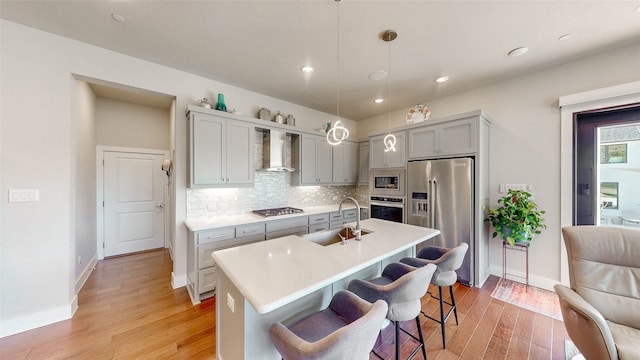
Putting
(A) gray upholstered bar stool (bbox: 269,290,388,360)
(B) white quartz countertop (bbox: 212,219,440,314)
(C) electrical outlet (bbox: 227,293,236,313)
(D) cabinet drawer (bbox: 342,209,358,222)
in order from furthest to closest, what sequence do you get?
(D) cabinet drawer (bbox: 342,209,358,222)
(C) electrical outlet (bbox: 227,293,236,313)
(B) white quartz countertop (bbox: 212,219,440,314)
(A) gray upholstered bar stool (bbox: 269,290,388,360)

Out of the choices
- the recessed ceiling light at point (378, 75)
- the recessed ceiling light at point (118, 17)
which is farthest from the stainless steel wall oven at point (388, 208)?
the recessed ceiling light at point (118, 17)

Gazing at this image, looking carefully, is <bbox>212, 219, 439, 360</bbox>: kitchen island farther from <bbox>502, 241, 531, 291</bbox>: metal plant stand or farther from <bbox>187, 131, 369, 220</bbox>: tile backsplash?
<bbox>502, 241, 531, 291</bbox>: metal plant stand

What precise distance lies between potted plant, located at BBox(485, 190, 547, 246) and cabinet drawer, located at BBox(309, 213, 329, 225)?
7.72 feet

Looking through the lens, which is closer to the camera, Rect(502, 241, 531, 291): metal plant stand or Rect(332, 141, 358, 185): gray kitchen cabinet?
Rect(502, 241, 531, 291): metal plant stand

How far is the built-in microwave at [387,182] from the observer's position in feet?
12.0

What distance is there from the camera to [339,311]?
1.38 m

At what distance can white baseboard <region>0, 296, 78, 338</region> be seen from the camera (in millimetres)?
2014

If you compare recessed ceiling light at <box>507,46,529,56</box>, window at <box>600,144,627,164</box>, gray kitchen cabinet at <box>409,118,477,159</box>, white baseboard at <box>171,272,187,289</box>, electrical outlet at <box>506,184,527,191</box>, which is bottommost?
white baseboard at <box>171,272,187,289</box>

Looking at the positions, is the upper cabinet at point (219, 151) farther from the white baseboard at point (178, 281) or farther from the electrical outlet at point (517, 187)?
the electrical outlet at point (517, 187)

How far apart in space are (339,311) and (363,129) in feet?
14.3

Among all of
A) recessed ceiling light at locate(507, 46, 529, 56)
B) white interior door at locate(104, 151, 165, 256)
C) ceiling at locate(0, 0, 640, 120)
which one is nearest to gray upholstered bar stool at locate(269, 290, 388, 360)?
ceiling at locate(0, 0, 640, 120)

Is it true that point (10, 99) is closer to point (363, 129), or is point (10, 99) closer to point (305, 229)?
point (305, 229)

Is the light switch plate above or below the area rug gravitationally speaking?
above

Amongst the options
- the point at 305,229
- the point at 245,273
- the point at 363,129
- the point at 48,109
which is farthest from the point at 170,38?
the point at 363,129
